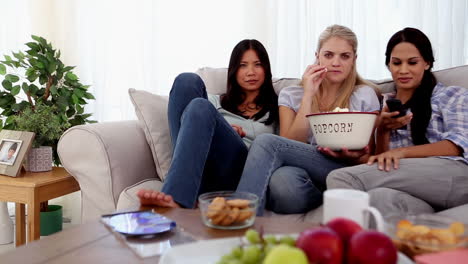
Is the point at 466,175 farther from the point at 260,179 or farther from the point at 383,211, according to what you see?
the point at 260,179

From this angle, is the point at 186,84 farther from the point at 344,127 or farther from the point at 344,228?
the point at 344,228

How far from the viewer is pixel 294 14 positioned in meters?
2.62

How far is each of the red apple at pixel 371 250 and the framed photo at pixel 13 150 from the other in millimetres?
1695

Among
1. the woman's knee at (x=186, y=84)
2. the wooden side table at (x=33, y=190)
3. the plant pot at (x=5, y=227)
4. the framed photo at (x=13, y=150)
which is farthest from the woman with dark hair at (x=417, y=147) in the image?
the plant pot at (x=5, y=227)

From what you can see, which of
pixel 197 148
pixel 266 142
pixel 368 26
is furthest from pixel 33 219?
pixel 368 26

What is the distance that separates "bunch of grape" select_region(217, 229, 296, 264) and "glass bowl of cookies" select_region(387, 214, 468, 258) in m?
0.21

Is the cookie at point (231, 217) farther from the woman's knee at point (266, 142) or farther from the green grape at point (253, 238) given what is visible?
the woman's knee at point (266, 142)

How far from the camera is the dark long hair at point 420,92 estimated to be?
160cm

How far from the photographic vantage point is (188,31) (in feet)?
9.59

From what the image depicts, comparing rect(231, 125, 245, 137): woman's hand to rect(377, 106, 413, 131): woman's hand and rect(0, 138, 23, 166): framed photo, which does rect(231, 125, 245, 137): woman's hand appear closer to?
rect(377, 106, 413, 131): woman's hand

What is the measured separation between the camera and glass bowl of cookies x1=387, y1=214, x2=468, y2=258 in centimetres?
64

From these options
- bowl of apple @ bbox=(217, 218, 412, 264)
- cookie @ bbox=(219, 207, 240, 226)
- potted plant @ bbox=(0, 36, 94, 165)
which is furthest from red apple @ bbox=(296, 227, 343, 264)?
potted plant @ bbox=(0, 36, 94, 165)

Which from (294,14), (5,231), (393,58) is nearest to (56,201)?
(5,231)

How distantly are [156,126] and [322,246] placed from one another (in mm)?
1366
